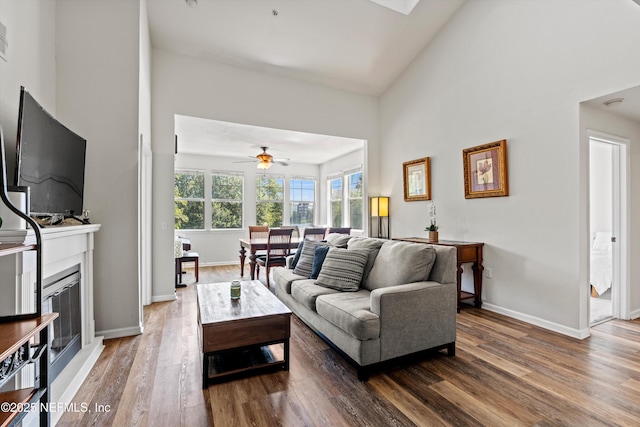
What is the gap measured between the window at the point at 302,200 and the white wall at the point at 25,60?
561 centimetres

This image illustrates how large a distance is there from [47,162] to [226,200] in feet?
17.3

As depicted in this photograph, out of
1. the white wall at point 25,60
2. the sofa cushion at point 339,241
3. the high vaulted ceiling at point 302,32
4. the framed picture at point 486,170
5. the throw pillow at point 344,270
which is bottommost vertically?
the throw pillow at point 344,270

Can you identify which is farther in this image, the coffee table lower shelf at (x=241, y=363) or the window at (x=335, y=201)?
the window at (x=335, y=201)

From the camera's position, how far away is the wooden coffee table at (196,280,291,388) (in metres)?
2.11

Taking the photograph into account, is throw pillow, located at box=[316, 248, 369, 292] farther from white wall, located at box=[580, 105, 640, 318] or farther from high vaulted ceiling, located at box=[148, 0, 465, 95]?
high vaulted ceiling, located at box=[148, 0, 465, 95]

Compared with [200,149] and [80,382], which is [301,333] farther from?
[200,149]

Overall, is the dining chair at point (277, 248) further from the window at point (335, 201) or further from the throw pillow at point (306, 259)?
the window at point (335, 201)

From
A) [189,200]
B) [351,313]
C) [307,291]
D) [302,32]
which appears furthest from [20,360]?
[189,200]

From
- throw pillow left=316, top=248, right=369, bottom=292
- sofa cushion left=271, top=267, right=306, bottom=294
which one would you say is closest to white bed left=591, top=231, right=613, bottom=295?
throw pillow left=316, top=248, right=369, bottom=292

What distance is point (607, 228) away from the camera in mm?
4520

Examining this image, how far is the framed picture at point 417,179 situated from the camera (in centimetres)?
458

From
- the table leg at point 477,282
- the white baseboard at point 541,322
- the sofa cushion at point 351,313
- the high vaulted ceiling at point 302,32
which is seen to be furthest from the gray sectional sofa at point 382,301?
the high vaulted ceiling at point 302,32

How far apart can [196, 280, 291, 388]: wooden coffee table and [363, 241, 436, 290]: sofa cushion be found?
96 cm

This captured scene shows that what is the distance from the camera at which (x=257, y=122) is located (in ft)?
15.5
